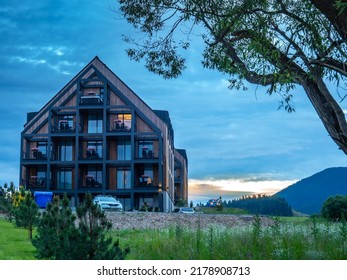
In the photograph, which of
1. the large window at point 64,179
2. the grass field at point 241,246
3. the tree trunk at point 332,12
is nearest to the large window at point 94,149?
the large window at point 64,179

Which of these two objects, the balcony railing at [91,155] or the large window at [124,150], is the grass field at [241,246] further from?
the large window at [124,150]

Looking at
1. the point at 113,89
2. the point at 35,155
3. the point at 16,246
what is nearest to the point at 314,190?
the point at 113,89

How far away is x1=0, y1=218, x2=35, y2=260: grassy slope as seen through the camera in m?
12.9

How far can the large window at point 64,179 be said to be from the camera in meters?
53.1

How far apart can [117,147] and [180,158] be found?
20302mm

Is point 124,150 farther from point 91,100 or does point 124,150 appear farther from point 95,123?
point 91,100

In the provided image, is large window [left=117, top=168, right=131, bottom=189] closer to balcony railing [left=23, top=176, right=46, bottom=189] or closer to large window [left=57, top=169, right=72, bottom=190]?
large window [left=57, top=169, right=72, bottom=190]

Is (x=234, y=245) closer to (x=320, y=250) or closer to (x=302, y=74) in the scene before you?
(x=320, y=250)

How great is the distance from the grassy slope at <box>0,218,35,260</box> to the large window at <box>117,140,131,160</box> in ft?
107

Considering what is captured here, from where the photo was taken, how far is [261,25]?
13.4 m

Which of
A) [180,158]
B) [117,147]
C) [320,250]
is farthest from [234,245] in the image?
[180,158]

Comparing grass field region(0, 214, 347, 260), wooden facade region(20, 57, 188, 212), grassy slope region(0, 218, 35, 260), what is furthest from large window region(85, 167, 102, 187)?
grass field region(0, 214, 347, 260)

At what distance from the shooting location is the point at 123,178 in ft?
173
